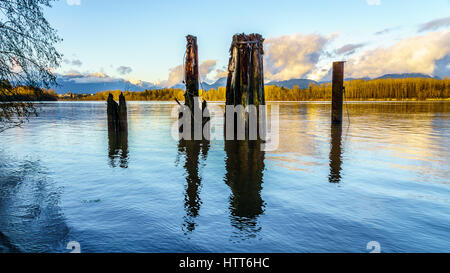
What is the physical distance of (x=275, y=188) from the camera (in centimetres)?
852

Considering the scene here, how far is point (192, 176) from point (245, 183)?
203cm

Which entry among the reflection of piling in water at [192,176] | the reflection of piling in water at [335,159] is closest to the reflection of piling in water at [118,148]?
the reflection of piling in water at [192,176]

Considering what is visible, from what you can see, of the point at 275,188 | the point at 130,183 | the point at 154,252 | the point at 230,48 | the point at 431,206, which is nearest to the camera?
the point at 154,252

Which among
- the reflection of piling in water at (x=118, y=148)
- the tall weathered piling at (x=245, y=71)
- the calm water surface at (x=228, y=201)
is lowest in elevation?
the calm water surface at (x=228, y=201)

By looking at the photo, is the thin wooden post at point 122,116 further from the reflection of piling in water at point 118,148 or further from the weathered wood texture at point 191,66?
the weathered wood texture at point 191,66

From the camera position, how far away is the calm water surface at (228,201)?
5.18m

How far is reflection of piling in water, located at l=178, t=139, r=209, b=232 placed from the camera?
636 centimetres

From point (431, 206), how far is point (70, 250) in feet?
24.8

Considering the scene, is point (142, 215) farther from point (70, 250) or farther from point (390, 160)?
point (390, 160)

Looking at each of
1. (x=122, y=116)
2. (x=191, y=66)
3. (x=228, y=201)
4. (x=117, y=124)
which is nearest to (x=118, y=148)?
(x=117, y=124)

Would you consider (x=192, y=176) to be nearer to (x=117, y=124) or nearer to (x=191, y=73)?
(x=191, y=73)

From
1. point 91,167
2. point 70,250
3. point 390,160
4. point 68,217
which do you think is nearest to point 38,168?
point 91,167

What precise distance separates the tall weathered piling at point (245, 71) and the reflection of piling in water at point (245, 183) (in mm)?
2947

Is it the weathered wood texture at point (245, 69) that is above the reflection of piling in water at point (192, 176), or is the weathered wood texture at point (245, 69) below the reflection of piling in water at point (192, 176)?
above
